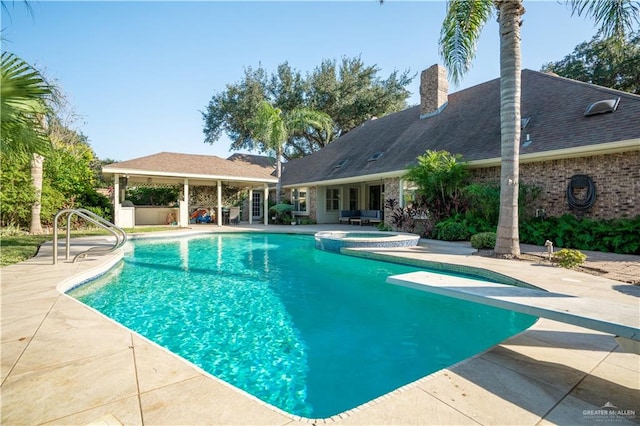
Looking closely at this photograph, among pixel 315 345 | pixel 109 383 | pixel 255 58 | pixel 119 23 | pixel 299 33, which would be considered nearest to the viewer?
pixel 109 383

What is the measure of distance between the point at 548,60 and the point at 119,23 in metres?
28.1

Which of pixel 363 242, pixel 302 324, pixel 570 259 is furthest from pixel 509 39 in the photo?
pixel 302 324

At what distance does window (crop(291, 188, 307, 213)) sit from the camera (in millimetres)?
20672

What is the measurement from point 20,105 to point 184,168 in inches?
530

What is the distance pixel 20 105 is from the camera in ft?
11.2

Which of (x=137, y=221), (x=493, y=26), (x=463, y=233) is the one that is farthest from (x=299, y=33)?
(x=137, y=221)

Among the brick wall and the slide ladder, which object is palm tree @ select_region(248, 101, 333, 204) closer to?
the slide ladder

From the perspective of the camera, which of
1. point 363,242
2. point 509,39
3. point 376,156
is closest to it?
point 509,39

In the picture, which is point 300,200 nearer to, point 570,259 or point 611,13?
point 570,259

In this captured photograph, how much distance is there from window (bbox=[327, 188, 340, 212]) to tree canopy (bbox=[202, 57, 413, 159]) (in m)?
8.02

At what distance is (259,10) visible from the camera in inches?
428

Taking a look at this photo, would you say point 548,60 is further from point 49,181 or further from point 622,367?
point 49,181

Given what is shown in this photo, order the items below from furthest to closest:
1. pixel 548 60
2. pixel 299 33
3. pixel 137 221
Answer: pixel 548 60, pixel 137 221, pixel 299 33

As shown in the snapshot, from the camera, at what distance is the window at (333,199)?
66.1ft
